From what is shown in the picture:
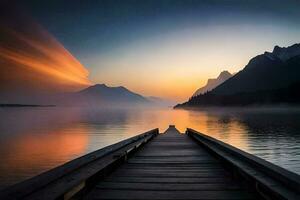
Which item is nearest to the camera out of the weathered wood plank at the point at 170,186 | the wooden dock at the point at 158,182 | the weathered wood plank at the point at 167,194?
the wooden dock at the point at 158,182

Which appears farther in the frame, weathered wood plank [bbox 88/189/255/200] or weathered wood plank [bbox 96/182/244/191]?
weathered wood plank [bbox 96/182/244/191]

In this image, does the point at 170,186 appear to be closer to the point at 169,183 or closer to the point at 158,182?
the point at 169,183

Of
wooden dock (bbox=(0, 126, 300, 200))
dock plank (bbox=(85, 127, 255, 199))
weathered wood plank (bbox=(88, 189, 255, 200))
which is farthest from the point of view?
dock plank (bbox=(85, 127, 255, 199))

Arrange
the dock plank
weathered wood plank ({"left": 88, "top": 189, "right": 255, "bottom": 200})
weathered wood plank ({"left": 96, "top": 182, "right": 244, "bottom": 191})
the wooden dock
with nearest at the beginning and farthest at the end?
1. the wooden dock
2. weathered wood plank ({"left": 88, "top": 189, "right": 255, "bottom": 200})
3. the dock plank
4. weathered wood plank ({"left": 96, "top": 182, "right": 244, "bottom": 191})

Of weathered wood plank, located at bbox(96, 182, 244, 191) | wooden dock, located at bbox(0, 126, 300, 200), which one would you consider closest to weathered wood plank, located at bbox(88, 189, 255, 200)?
wooden dock, located at bbox(0, 126, 300, 200)

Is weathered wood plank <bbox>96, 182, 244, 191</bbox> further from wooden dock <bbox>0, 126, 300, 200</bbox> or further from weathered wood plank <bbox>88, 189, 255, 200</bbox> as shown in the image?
weathered wood plank <bbox>88, 189, 255, 200</bbox>

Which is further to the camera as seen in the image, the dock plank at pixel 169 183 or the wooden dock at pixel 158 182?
the dock plank at pixel 169 183

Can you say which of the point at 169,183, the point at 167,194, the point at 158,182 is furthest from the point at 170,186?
the point at 167,194

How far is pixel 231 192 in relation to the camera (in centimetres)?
605

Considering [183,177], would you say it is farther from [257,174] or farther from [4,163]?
[4,163]

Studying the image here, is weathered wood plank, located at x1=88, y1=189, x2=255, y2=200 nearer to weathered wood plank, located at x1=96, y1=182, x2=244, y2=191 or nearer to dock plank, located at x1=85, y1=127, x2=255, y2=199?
dock plank, located at x1=85, y1=127, x2=255, y2=199

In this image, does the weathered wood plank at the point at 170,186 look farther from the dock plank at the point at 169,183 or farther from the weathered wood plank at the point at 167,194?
the weathered wood plank at the point at 167,194

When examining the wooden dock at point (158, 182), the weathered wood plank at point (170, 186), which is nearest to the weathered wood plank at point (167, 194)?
the wooden dock at point (158, 182)

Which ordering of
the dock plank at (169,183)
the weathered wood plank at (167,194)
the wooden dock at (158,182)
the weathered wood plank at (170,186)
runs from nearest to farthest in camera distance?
the wooden dock at (158,182) → the weathered wood plank at (167,194) → the dock plank at (169,183) → the weathered wood plank at (170,186)
